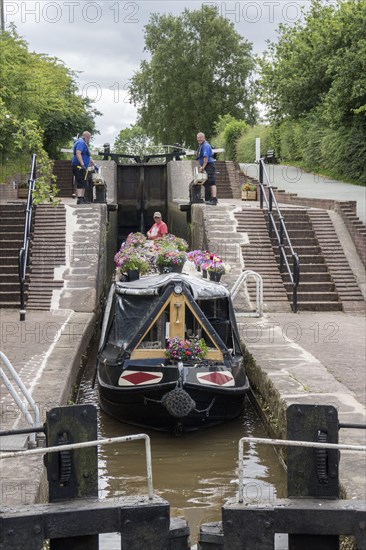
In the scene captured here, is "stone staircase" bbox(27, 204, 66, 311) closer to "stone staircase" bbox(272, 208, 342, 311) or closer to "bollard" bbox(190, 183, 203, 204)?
"bollard" bbox(190, 183, 203, 204)

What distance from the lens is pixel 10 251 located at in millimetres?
17984

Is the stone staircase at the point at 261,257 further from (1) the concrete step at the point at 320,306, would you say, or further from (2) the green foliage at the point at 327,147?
(2) the green foliage at the point at 327,147

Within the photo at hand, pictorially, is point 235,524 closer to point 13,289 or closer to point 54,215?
point 13,289

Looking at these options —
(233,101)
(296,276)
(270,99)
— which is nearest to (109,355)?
(296,276)

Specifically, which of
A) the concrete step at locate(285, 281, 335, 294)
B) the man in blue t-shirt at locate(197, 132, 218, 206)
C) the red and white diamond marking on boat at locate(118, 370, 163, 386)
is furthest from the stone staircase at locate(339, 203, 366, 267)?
the red and white diamond marking on boat at locate(118, 370, 163, 386)

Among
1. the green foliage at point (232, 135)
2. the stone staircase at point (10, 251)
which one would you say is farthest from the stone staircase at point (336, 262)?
the green foliage at point (232, 135)

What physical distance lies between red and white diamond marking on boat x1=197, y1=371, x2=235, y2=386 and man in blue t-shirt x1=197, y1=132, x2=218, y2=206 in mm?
10269

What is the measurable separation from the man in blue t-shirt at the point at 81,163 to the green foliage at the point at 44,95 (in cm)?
143

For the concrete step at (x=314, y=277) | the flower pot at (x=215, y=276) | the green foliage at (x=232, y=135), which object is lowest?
the concrete step at (x=314, y=277)

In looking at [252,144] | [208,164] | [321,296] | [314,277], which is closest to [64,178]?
[252,144]

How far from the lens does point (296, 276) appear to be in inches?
623

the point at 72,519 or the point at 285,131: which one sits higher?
the point at 285,131

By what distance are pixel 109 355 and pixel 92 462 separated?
5.80m

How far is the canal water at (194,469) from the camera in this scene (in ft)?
28.0
